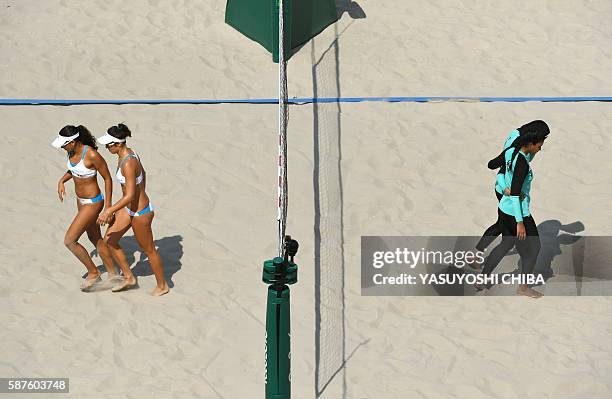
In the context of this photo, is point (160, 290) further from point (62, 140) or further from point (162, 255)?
point (62, 140)

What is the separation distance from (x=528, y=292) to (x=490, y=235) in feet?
1.86

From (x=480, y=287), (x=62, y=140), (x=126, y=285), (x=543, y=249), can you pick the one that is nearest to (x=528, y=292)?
(x=480, y=287)

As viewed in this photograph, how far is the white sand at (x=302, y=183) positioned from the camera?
7.25m

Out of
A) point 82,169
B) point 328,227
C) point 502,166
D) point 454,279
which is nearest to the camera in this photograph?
point 82,169

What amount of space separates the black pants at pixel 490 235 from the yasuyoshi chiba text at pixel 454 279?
10.5 inches

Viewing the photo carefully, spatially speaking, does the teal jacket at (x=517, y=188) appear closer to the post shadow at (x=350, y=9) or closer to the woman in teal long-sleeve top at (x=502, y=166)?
the woman in teal long-sleeve top at (x=502, y=166)

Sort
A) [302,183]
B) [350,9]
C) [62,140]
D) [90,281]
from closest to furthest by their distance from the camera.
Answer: [62,140] → [90,281] → [302,183] → [350,9]

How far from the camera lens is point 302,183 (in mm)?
9805

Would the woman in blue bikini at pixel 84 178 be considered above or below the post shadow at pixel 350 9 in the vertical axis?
below

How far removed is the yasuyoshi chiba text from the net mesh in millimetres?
417

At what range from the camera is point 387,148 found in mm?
10398

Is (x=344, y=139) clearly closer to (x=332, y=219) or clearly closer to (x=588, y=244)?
(x=332, y=219)

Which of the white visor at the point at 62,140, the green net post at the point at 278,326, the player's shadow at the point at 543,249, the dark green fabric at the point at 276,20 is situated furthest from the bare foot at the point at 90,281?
the dark green fabric at the point at 276,20

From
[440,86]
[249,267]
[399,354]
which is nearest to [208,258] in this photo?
[249,267]
